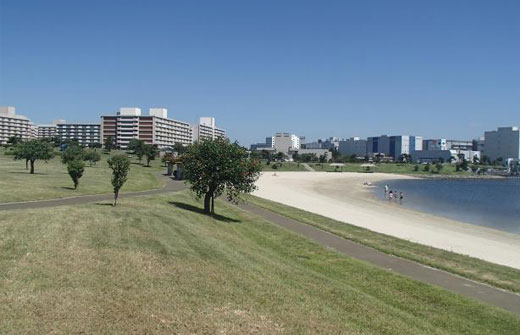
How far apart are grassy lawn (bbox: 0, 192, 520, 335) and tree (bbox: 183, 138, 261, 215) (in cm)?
933

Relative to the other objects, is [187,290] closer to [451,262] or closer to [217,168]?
[451,262]

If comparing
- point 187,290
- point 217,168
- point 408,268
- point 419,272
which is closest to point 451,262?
point 408,268

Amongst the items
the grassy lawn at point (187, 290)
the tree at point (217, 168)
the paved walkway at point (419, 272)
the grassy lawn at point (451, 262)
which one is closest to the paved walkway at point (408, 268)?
the paved walkway at point (419, 272)

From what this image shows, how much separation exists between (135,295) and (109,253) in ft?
10.2

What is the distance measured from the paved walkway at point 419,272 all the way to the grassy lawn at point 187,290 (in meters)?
0.90

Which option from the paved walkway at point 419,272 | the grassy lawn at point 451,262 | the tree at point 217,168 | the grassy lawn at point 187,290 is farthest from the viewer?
the tree at point 217,168

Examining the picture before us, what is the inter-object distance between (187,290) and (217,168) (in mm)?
15931

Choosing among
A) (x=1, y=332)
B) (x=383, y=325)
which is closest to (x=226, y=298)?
(x=383, y=325)

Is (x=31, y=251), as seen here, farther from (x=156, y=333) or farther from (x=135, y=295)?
(x=156, y=333)

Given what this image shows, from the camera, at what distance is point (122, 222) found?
639 inches

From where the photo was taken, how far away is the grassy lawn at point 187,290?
318 inches

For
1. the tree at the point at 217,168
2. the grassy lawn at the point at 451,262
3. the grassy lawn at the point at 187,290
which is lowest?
the grassy lawn at the point at 451,262

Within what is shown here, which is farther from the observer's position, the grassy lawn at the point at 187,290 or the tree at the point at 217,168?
the tree at the point at 217,168

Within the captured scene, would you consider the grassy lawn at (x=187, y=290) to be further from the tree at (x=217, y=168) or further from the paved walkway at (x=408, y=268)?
the tree at (x=217, y=168)
